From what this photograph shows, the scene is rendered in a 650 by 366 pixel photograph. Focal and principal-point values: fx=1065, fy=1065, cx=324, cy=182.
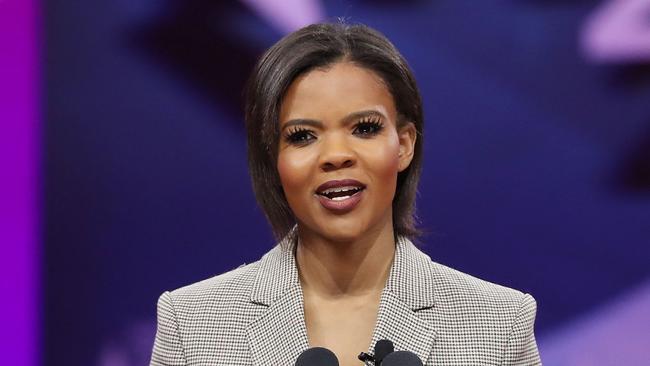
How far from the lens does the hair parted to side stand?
164 centimetres

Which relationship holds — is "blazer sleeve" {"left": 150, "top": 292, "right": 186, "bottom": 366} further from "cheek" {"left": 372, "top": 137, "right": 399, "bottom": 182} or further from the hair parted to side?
"cheek" {"left": 372, "top": 137, "right": 399, "bottom": 182}

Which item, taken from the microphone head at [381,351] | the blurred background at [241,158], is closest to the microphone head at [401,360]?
the microphone head at [381,351]

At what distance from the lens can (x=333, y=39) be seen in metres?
1.67

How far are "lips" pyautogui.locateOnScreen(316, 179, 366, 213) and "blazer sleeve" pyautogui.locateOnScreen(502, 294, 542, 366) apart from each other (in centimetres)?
33

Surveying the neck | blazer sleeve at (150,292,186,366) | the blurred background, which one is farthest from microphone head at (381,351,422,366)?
the blurred background

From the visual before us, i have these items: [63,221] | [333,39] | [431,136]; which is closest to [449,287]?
[333,39]

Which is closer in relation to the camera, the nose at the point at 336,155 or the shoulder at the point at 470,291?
the nose at the point at 336,155

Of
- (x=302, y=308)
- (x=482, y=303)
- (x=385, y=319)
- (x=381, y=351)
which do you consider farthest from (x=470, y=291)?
(x=381, y=351)

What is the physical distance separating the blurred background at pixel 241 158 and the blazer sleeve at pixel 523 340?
89cm

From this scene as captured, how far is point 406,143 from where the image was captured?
67.6 inches

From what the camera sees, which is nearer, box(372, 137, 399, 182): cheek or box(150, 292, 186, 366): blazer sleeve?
box(372, 137, 399, 182): cheek

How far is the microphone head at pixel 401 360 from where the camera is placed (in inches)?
51.3

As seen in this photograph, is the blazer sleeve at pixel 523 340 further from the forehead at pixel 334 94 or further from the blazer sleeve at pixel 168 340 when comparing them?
the blazer sleeve at pixel 168 340

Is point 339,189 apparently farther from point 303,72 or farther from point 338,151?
point 303,72
